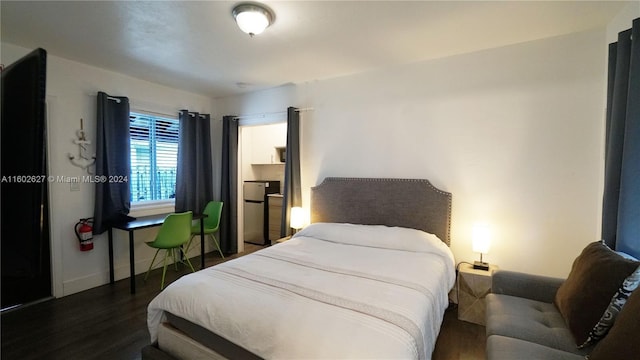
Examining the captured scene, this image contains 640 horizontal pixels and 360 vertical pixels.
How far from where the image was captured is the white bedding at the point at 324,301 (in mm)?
1278

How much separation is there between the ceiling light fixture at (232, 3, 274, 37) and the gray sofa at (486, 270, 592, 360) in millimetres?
2421

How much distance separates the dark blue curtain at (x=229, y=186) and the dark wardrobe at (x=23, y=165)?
12.7 ft

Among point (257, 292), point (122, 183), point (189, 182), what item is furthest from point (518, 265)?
point (122, 183)

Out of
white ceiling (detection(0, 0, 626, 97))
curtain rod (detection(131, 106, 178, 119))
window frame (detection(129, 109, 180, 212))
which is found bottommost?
window frame (detection(129, 109, 180, 212))

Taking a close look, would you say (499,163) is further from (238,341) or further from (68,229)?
(68,229)

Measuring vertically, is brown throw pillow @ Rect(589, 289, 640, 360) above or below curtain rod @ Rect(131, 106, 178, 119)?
below

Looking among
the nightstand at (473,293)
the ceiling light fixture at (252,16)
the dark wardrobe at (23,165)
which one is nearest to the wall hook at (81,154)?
the ceiling light fixture at (252,16)

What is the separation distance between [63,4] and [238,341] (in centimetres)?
248

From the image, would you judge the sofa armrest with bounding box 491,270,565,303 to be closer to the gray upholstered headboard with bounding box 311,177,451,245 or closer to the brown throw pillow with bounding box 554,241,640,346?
the brown throw pillow with bounding box 554,241,640,346

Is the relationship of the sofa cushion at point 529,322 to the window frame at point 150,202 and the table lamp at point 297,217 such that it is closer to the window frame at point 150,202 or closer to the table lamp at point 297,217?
the table lamp at point 297,217

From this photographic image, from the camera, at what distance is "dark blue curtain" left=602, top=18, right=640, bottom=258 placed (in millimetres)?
1652

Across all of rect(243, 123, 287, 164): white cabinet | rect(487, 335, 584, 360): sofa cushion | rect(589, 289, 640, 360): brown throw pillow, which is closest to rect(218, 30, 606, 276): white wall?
rect(487, 335, 584, 360): sofa cushion

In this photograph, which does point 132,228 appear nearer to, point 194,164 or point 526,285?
point 194,164

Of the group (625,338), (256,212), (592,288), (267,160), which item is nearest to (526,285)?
(592,288)
